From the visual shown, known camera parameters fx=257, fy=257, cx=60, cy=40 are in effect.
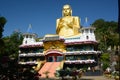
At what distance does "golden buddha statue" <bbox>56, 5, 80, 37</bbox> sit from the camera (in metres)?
48.0

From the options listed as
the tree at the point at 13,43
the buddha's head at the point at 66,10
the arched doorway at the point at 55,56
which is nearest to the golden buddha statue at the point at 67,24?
the buddha's head at the point at 66,10

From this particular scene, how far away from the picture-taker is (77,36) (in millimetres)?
45812

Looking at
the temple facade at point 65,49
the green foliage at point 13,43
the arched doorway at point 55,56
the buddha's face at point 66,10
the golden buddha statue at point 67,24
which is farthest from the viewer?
the green foliage at point 13,43

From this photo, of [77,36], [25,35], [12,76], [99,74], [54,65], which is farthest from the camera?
[25,35]

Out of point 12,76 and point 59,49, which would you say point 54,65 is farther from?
point 12,76

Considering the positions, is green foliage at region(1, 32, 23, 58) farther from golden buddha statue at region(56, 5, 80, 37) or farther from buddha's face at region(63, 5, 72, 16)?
buddha's face at region(63, 5, 72, 16)

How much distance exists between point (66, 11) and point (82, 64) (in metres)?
12.8

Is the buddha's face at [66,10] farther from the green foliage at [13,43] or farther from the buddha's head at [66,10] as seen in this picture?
the green foliage at [13,43]

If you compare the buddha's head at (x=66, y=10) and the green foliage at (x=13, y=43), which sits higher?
the buddha's head at (x=66, y=10)

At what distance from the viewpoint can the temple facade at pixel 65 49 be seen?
4172cm

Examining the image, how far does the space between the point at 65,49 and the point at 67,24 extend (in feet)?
22.2

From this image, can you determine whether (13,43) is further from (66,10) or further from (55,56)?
(55,56)

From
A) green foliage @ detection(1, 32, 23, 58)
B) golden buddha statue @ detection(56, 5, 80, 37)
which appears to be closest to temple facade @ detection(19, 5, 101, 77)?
golden buddha statue @ detection(56, 5, 80, 37)

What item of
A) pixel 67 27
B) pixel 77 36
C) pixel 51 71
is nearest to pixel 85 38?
pixel 77 36
